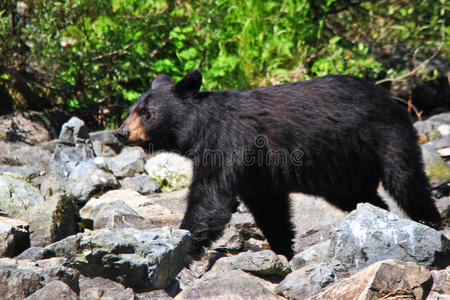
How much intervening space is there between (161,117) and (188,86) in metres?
0.37

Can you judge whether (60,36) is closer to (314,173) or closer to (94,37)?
(94,37)

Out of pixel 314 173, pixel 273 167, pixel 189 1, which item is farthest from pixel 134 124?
pixel 189 1

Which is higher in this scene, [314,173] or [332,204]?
[314,173]

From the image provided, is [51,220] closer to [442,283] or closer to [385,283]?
[385,283]

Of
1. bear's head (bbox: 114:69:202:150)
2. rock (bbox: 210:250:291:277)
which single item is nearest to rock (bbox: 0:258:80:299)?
rock (bbox: 210:250:291:277)

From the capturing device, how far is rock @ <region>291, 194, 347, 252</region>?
554 centimetres

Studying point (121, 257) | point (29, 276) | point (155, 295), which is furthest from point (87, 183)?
point (29, 276)

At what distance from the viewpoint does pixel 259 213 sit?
5.23 metres

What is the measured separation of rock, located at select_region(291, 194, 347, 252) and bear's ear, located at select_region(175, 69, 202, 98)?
65.9 inches

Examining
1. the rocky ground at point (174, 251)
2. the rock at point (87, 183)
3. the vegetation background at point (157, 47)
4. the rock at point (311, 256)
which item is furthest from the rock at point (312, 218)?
the vegetation background at point (157, 47)

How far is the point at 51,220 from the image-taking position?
444 cm

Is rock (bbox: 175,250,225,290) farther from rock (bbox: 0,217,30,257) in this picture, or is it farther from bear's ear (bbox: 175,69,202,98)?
bear's ear (bbox: 175,69,202,98)

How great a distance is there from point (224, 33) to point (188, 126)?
392 centimetres

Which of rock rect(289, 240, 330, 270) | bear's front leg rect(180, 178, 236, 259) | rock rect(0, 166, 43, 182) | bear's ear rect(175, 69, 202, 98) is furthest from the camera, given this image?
rock rect(0, 166, 43, 182)
